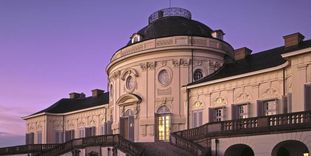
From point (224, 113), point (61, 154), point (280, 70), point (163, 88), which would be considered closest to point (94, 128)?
point (61, 154)

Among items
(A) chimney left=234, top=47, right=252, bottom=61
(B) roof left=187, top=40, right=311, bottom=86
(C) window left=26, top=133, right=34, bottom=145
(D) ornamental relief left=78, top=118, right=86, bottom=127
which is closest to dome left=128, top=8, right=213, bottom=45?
(A) chimney left=234, top=47, right=252, bottom=61

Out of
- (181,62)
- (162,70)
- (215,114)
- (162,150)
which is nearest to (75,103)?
(162,70)

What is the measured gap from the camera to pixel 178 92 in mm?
37312

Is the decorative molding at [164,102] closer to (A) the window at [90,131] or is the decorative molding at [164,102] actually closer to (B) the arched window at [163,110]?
(B) the arched window at [163,110]

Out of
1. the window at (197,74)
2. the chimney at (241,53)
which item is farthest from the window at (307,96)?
the window at (197,74)

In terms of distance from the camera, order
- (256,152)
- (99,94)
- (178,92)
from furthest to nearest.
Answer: (99,94), (178,92), (256,152)

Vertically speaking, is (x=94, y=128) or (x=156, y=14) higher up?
(x=156, y=14)

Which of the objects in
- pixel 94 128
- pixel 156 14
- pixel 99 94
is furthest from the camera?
pixel 99 94

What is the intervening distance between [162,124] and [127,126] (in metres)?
3.88

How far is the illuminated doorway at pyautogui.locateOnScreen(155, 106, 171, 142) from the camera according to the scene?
37.4 metres

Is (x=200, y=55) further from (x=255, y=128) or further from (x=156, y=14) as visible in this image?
(x=255, y=128)

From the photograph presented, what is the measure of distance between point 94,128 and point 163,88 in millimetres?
16385

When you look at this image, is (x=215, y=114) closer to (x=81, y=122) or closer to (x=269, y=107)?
(x=269, y=107)

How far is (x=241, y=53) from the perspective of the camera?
3791 cm
